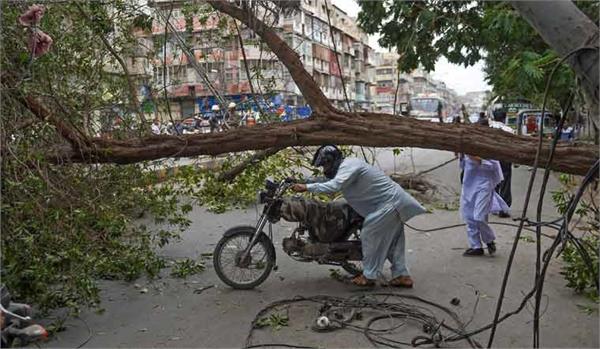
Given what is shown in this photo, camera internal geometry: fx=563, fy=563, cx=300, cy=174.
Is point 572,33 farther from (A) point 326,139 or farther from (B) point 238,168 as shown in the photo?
(B) point 238,168

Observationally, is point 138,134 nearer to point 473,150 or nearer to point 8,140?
point 8,140

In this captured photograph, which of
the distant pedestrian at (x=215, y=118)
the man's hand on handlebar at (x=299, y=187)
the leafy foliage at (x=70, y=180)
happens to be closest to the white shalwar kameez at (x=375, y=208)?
the man's hand on handlebar at (x=299, y=187)

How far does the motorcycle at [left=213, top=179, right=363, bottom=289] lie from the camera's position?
217 inches

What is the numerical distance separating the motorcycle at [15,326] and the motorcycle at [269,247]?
3312mm

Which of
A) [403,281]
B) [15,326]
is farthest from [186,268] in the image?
[15,326]

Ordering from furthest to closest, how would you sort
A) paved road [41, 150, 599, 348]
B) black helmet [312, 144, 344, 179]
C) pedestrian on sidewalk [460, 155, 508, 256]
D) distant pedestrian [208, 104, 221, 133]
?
pedestrian on sidewalk [460, 155, 508, 256]
distant pedestrian [208, 104, 221, 133]
black helmet [312, 144, 344, 179]
paved road [41, 150, 599, 348]

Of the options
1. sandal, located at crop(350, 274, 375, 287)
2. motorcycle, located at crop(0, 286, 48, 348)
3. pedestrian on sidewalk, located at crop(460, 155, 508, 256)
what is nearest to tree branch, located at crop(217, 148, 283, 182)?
sandal, located at crop(350, 274, 375, 287)

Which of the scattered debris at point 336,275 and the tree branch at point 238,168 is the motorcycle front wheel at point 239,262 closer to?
the scattered debris at point 336,275

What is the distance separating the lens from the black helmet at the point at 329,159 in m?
5.41

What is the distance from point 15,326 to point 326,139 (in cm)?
308

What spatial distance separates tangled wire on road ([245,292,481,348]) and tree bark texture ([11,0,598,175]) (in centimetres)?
140

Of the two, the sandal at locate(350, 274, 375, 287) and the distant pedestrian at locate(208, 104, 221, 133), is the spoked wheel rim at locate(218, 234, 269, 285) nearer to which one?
the sandal at locate(350, 274, 375, 287)

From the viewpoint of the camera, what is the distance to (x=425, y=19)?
902 cm

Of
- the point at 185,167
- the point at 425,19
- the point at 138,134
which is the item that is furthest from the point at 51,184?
the point at 425,19
